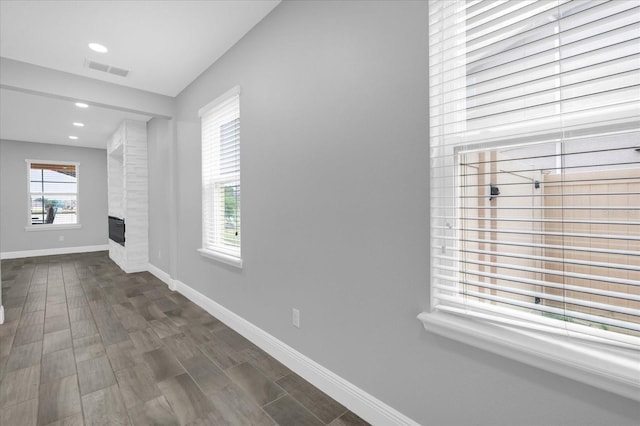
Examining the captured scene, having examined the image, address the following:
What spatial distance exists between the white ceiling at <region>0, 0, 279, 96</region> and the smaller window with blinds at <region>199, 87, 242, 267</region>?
49cm

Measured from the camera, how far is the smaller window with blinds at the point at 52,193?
6930 millimetres

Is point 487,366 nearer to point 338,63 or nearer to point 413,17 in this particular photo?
point 413,17

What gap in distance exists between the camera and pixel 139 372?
7.09 feet

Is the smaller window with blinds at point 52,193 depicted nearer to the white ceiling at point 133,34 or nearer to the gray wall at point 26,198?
the gray wall at point 26,198

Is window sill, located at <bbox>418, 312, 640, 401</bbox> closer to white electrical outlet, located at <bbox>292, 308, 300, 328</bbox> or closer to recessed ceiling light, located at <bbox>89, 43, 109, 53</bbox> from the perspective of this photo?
white electrical outlet, located at <bbox>292, 308, 300, 328</bbox>

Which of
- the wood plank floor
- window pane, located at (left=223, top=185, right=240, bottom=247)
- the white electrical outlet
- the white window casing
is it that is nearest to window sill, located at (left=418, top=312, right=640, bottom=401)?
the white window casing

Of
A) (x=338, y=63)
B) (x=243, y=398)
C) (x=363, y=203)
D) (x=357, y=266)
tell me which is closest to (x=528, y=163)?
(x=363, y=203)

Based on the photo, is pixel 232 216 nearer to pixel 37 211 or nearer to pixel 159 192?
pixel 159 192

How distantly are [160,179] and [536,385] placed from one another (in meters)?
4.96

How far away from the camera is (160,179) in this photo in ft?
15.2

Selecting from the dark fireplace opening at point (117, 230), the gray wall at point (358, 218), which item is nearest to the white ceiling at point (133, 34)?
the gray wall at point (358, 218)

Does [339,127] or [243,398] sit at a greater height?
[339,127]

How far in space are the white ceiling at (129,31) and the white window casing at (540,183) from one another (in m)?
1.74

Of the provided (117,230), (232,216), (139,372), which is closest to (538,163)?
(232,216)
